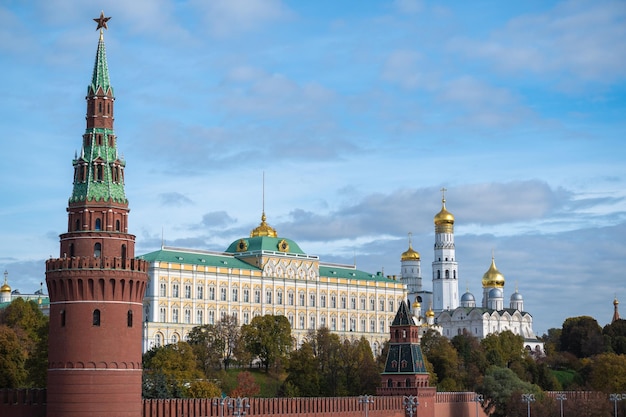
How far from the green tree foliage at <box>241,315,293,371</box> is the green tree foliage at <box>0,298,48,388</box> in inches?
907

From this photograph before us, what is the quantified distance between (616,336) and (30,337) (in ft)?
310

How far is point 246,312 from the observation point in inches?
5738

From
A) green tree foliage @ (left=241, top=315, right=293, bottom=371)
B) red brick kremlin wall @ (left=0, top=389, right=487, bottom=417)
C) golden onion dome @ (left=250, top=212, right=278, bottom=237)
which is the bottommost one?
red brick kremlin wall @ (left=0, top=389, right=487, bottom=417)

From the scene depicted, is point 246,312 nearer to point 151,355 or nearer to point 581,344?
point 151,355

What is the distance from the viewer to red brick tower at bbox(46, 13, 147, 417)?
66.4 meters

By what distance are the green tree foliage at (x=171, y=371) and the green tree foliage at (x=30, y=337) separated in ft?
29.7

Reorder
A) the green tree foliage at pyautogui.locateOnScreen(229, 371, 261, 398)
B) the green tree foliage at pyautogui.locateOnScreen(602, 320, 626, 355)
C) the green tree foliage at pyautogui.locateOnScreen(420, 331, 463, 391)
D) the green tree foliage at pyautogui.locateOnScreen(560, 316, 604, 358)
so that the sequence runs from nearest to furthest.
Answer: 1. the green tree foliage at pyautogui.locateOnScreen(229, 371, 261, 398)
2. the green tree foliage at pyautogui.locateOnScreen(420, 331, 463, 391)
3. the green tree foliage at pyautogui.locateOnScreen(602, 320, 626, 355)
4. the green tree foliage at pyautogui.locateOnScreen(560, 316, 604, 358)

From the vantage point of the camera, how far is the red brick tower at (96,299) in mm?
66375

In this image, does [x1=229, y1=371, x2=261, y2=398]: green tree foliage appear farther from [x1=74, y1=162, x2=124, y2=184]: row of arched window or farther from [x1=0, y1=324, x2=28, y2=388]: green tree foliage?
[x1=74, y1=162, x2=124, y2=184]: row of arched window

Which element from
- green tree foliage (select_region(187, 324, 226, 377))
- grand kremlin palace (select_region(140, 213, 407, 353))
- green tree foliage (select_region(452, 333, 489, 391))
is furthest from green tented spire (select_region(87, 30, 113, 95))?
green tree foliage (select_region(452, 333, 489, 391))

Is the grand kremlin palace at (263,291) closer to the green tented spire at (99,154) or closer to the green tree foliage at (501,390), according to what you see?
the green tree foliage at (501,390)

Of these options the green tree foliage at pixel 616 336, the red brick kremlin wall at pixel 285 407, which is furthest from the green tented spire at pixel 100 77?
the green tree foliage at pixel 616 336

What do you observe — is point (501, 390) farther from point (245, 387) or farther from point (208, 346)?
point (208, 346)

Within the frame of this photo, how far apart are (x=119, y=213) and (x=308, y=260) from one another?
87398 mm
